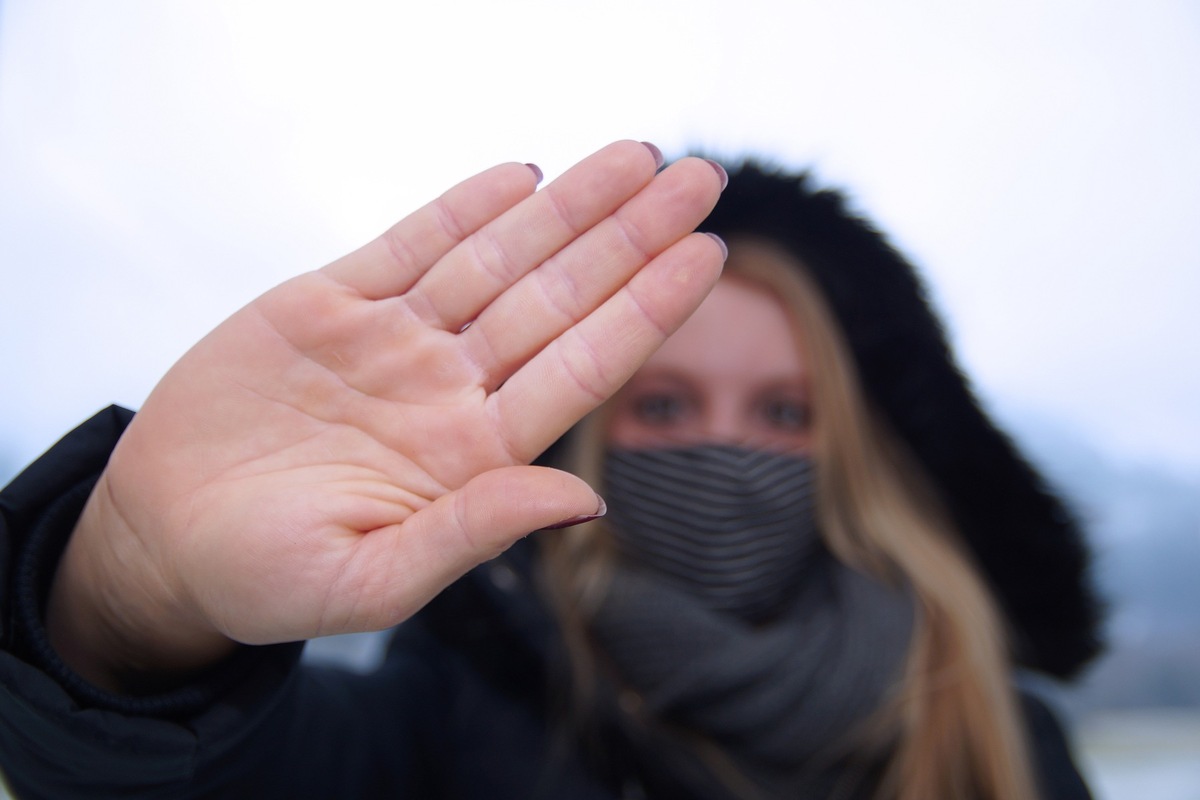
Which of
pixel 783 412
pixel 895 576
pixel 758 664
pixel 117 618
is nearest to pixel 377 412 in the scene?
pixel 117 618

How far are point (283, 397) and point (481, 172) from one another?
1.06ft

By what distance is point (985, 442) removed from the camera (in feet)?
5.11

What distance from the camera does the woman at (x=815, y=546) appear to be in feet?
4.31

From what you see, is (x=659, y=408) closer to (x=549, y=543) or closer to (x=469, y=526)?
(x=549, y=543)

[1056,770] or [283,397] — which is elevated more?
[283,397]

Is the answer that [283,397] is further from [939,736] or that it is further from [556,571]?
[939,736]

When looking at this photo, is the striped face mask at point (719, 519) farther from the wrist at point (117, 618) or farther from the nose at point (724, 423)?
the wrist at point (117, 618)

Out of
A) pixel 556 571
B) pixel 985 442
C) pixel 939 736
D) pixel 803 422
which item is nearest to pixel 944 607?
pixel 939 736

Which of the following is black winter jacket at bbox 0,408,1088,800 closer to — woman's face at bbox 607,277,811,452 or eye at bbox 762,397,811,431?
woman's face at bbox 607,277,811,452

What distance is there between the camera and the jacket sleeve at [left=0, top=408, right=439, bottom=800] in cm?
68

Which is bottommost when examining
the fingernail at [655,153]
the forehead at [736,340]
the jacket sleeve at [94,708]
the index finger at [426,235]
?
the forehead at [736,340]

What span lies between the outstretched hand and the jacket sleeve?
42 millimetres

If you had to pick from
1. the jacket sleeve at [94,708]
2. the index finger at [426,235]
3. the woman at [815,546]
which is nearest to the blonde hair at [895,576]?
the woman at [815,546]

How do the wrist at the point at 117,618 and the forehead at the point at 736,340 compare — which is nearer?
the wrist at the point at 117,618
